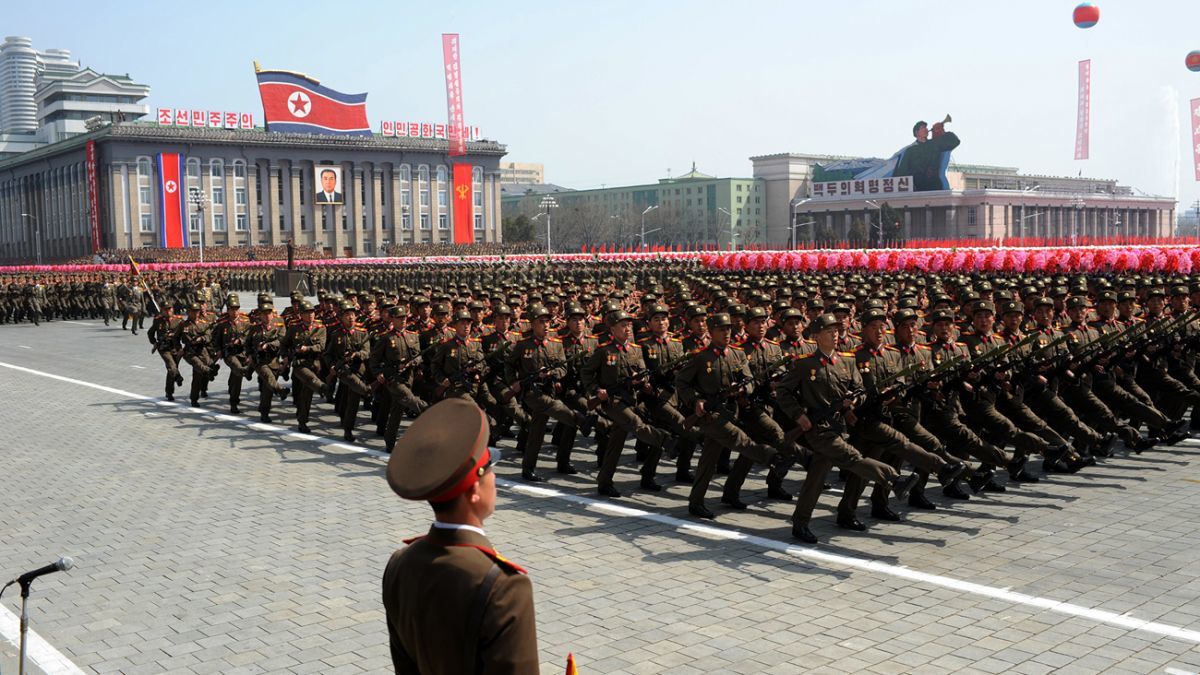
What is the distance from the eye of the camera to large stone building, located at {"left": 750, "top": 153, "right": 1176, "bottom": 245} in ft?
330

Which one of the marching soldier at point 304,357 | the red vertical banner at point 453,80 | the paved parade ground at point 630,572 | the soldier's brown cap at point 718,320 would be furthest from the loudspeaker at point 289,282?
the soldier's brown cap at point 718,320

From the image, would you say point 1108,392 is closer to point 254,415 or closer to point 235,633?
point 235,633

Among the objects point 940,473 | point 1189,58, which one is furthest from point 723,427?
point 1189,58

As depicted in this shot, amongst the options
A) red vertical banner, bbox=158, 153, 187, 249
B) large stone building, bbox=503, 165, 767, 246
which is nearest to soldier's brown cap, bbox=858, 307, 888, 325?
red vertical banner, bbox=158, 153, 187, 249

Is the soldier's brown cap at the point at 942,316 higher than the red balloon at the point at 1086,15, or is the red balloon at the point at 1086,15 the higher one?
the red balloon at the point at 1086,15

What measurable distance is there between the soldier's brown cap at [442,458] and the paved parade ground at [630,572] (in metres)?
3.41

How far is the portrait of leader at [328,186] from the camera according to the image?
3654 inches

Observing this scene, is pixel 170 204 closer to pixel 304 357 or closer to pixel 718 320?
pixel 304 357

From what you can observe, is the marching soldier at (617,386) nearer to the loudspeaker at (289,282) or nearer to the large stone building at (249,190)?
the loudspeaker at (289,282)

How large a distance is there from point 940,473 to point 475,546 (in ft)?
21.5

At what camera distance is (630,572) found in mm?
7750

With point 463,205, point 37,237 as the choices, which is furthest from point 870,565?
point 37,237

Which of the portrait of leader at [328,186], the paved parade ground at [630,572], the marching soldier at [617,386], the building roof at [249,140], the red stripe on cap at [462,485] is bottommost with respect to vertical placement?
the paved parade ground at [630,572]

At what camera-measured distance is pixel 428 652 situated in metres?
2.78
